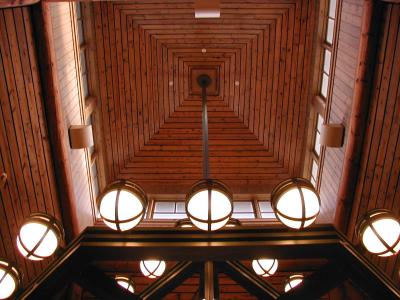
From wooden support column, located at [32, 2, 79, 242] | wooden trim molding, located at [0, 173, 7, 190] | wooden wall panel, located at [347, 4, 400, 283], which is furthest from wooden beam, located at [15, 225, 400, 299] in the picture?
wooden trim molding, located at [0, 173, 7, 190]

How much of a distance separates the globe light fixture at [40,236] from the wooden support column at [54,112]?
253 centimetres

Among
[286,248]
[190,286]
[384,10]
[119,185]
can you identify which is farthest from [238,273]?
[190,286]

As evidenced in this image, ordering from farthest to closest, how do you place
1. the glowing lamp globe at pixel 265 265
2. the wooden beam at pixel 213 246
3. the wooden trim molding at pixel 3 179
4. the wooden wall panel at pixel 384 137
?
the wooden trim molding at pixel 3 179 < the wooden wall panel at pixel 384 137 < the glowing lamp globe at pixel 265 265 < the wooden beam at pixel 213 246

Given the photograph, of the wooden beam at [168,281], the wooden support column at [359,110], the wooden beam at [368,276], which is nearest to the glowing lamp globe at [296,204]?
the wooden beam at [368,276]

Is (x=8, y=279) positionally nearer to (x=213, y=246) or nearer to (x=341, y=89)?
(x=213, y=246)

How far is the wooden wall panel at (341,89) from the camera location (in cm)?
493

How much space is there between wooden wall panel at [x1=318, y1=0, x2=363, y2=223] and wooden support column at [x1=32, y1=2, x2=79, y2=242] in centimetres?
364

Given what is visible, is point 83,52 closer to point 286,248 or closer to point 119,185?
point 119,185

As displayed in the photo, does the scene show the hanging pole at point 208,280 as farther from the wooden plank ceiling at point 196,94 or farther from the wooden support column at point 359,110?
the wooden plank ceiling at point 196,94

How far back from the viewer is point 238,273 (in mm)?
2707

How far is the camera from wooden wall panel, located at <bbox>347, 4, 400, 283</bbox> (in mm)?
4156

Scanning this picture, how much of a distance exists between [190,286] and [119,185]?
187 inches

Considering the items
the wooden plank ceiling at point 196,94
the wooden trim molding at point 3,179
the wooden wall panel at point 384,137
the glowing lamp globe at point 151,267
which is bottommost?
the glowing lamp globe at point 151,267

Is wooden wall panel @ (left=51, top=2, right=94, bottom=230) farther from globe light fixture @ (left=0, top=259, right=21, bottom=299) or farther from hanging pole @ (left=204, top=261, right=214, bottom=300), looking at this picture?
hanging pole @ (left=204, top=261, right=214, bottom=300)
